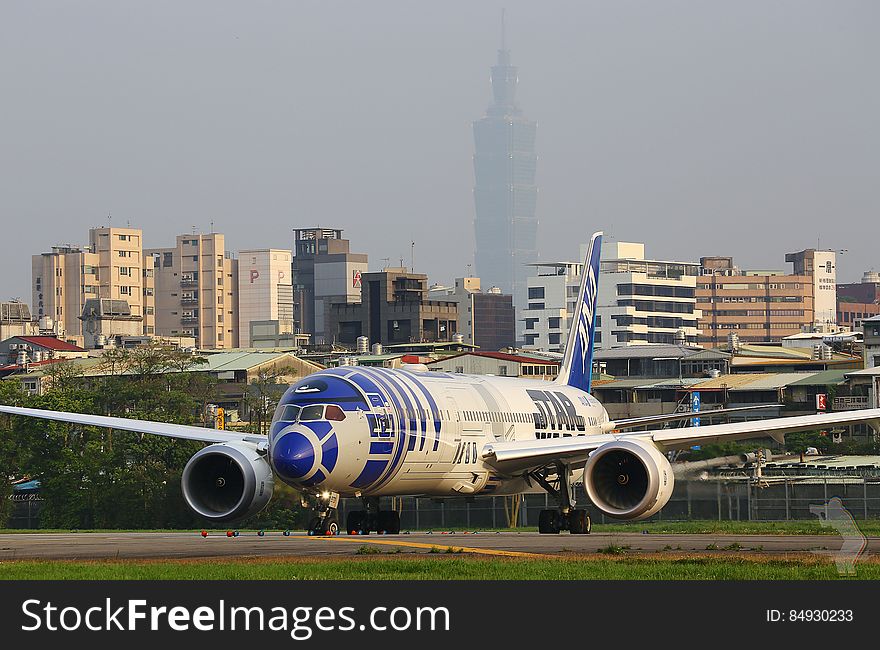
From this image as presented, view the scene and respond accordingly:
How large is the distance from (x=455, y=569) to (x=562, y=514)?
1963 centimetres

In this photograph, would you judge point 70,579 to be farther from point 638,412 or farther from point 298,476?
point 638,412

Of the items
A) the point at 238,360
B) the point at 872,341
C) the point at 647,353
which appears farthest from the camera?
the point at 647,353

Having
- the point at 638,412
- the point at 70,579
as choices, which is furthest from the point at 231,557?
the point at 638,412

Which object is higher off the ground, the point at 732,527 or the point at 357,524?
the point at 357,524

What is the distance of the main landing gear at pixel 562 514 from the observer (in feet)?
151

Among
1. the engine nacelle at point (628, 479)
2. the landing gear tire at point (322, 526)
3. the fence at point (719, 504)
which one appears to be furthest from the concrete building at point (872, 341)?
the landing gear tire at point (322, 526)

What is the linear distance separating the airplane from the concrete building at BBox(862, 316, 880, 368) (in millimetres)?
103636

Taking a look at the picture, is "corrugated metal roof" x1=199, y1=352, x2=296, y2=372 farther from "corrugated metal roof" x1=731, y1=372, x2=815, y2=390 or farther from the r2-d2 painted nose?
the r2-d2 painted nose

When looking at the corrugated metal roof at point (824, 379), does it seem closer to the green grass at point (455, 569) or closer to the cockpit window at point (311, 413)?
the cockpit window at point (311, 413)

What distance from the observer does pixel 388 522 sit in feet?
143

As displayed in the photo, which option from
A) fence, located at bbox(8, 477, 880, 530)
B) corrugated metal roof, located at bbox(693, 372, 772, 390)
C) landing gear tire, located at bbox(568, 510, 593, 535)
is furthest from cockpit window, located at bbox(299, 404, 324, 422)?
corrugated metal roof, located at bbox(693, 372, 772, 390)

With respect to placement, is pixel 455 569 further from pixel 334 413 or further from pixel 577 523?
pixel 577 523

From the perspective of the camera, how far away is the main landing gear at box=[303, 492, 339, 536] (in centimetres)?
3753

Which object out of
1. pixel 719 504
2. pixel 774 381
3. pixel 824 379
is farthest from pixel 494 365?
pixel 719 504
